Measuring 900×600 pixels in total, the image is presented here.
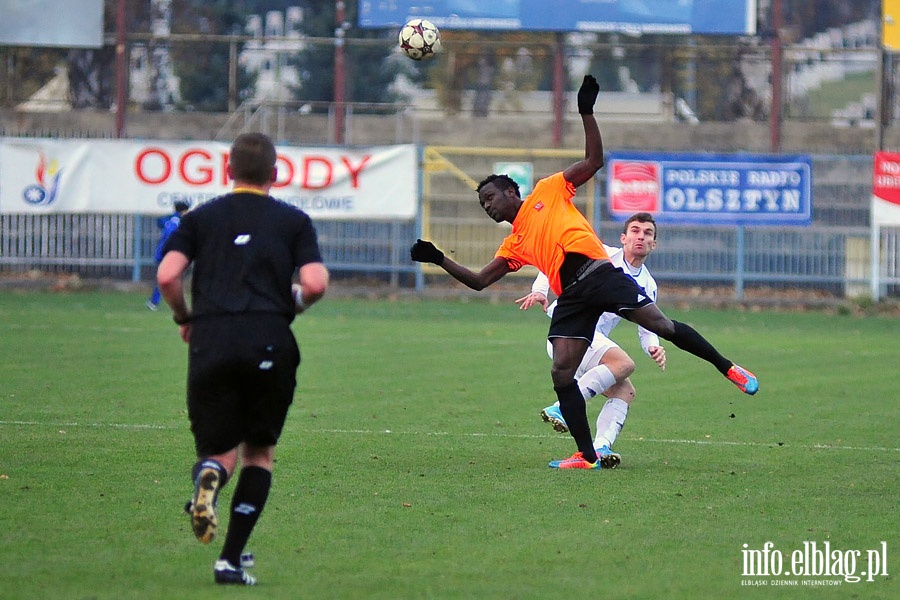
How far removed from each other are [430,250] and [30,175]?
798 inches

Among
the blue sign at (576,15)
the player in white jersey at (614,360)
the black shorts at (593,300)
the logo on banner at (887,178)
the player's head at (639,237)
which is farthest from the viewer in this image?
the blue sign at (576,15)

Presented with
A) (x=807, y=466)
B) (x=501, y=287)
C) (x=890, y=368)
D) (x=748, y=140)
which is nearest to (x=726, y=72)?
(x=748, y=140)

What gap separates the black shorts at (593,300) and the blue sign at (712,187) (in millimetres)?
17623

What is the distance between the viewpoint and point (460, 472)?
9.08 metres

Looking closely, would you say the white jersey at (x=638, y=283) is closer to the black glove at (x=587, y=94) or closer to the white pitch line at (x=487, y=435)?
the white pitch line at (x=487, y=435)

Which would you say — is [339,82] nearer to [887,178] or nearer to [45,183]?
[45,183]

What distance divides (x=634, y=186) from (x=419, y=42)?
14.4 metres

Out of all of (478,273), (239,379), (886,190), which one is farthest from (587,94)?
(886,190)

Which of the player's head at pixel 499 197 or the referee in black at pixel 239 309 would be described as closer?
the referee in black at pixel 239 309

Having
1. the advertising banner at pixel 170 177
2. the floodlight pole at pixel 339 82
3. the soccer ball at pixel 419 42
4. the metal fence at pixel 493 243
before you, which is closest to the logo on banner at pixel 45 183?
the advertising banner at pixel 170 177

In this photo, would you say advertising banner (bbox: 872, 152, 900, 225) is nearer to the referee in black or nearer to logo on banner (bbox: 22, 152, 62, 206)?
logo on banner (bbox: 22, 152, 62, 206)

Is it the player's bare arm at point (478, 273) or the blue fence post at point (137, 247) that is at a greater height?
the player's bare arm at point (478, 273)

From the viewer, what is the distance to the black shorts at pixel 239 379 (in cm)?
584

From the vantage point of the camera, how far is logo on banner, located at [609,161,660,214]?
26.9m
